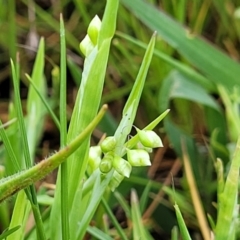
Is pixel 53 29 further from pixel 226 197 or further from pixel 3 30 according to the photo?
pixel 226 197

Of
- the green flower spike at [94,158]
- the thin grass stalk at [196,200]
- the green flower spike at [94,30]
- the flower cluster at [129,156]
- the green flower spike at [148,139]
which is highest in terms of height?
the green flower spike at [94,30]

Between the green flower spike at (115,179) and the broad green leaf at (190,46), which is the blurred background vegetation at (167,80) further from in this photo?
the green flower spike at (115,179)

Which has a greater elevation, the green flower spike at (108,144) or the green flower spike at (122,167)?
the green flower spike at (108,144)

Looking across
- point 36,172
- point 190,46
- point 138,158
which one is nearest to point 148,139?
point 138,158

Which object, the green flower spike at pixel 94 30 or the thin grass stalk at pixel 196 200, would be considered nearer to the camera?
the green flower spike at pixel 94 30

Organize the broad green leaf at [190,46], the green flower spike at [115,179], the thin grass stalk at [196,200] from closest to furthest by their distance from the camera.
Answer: the green flower spike at [115,179] → the thin grass stalk at [196,200] → the broad green leaf at [190,46]

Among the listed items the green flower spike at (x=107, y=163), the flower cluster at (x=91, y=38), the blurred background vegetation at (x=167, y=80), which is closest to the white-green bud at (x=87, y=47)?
the flower cluster at (x=91, y=38)

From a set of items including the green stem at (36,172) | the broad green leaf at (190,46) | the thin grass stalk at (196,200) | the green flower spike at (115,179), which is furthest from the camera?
the broad green leaf at (190,46)

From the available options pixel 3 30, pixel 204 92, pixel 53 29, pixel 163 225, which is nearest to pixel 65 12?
pixel 53 29

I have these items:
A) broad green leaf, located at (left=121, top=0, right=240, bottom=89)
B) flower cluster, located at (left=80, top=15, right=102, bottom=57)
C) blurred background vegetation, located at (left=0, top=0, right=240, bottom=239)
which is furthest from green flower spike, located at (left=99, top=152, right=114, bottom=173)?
broad green leaf, located at (left=121, top=0, right=240, bottom=89)
